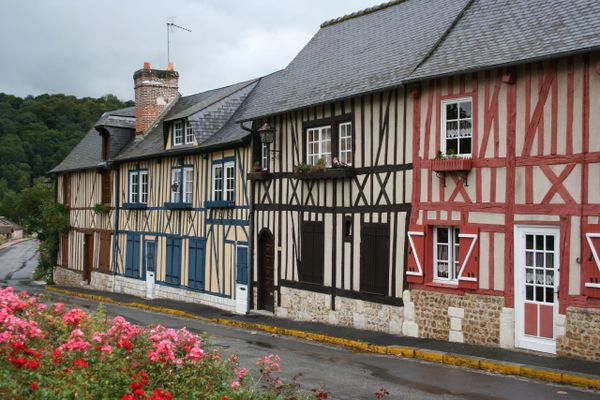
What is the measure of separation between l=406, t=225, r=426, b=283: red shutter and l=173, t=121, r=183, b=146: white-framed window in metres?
11.9

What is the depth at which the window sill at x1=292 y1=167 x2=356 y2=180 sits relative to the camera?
49.8ft

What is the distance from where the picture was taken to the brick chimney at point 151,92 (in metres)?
28.5

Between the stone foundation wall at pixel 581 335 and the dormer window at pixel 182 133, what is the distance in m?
14.5

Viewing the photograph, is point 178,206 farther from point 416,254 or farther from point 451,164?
point 451,164

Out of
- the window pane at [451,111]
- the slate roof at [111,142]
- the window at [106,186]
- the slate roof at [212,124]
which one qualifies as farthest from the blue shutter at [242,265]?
the window at [106,186]

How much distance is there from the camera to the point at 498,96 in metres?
12.0

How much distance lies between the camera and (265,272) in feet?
62.4

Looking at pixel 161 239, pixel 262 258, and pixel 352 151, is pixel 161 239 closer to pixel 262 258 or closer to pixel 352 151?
pixel 262 258

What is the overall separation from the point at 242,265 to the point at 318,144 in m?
4.90

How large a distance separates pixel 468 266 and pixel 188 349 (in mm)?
6616

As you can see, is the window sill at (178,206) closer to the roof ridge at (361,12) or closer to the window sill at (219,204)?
the window sill at (219,204)

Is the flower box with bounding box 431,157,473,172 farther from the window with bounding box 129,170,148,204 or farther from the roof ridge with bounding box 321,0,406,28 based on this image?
the window with bounding box 129,170,148,204

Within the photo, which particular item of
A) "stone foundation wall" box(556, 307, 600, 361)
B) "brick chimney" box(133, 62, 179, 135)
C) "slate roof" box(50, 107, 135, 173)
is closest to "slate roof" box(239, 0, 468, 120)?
"stone foundation wall" box(556, 307, 600, 361)

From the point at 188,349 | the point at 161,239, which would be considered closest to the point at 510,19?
the point at 188,349
